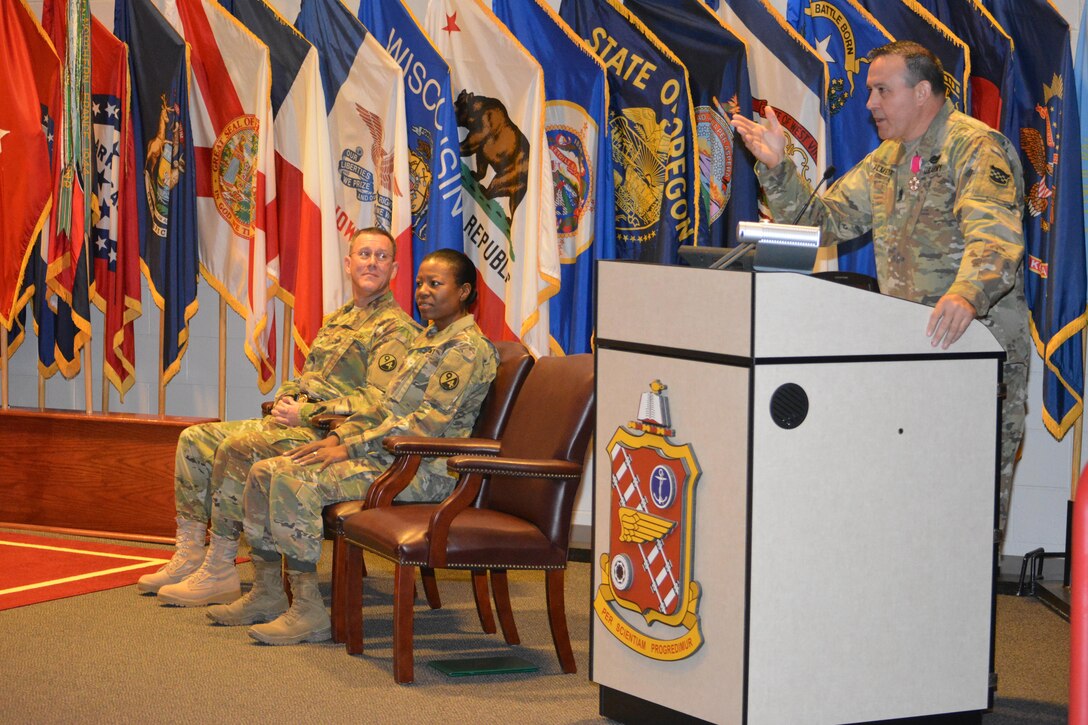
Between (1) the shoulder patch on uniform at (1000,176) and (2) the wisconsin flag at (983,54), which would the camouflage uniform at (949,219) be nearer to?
(1) the shoulder patch on uniform at (1000,176)

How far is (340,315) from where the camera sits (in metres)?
4.66

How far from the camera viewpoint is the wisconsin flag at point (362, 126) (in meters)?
5.33

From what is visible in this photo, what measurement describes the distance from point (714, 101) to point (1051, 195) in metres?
1.27

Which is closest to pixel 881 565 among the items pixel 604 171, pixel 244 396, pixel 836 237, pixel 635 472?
pixel 635 472

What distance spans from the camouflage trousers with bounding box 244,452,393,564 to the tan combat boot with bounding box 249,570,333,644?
0.07m

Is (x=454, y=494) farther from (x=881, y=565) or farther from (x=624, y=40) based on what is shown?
(x=624, y=40)

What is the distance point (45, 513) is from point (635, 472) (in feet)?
12.1

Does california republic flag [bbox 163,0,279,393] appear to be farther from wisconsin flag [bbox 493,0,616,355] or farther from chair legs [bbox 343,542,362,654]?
chair legs [bbox 343,542,362,654]

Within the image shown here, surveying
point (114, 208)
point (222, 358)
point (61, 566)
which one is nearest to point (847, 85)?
point (222, 358)

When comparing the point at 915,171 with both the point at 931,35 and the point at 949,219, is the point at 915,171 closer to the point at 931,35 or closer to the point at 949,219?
the point at 949,219

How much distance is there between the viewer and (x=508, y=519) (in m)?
3.65

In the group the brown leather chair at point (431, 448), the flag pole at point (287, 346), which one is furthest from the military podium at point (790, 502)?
the flag pole at point (287, 346)

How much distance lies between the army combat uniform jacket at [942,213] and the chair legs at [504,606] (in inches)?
55.1

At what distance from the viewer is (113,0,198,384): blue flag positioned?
5484 mm
